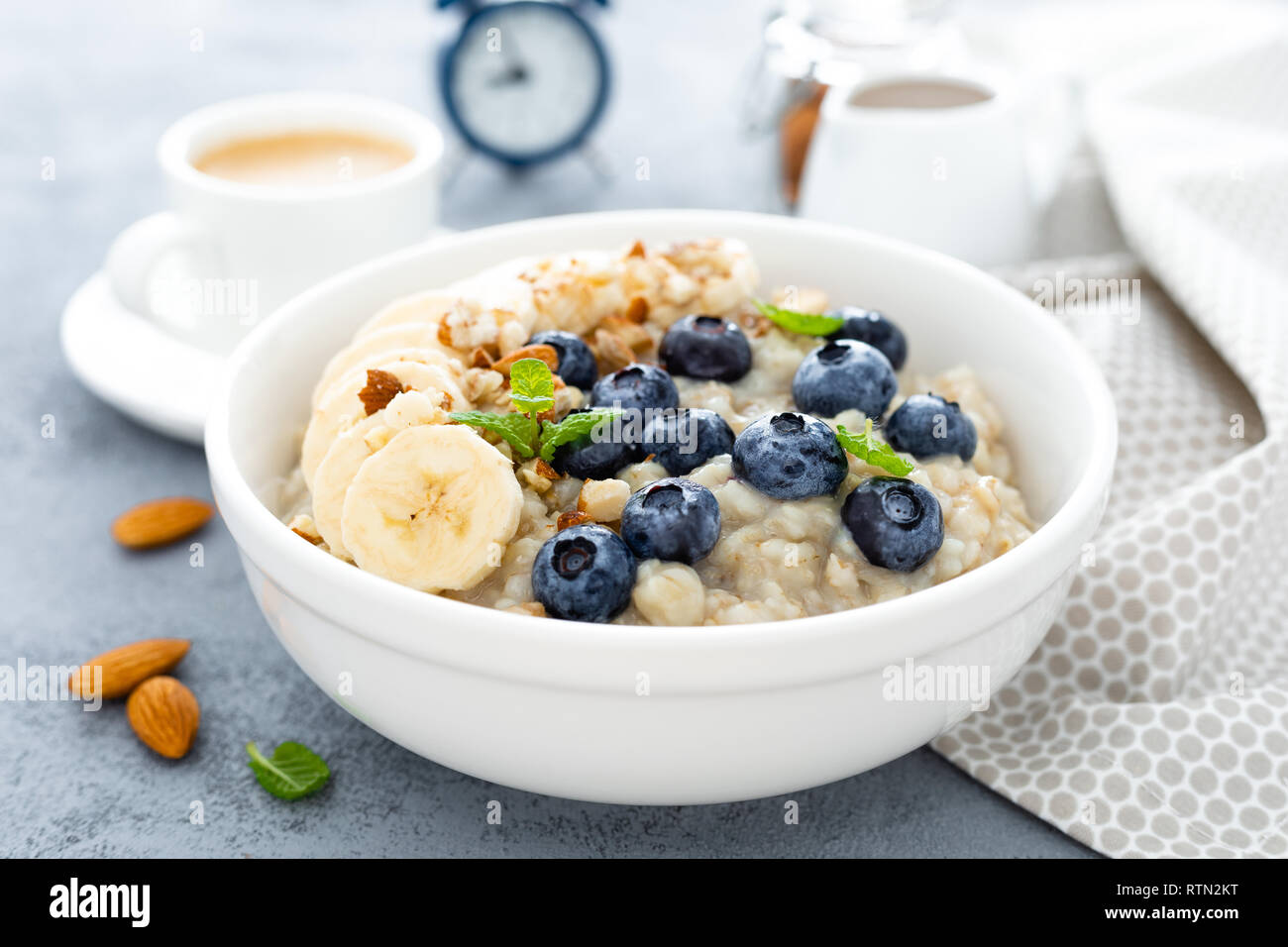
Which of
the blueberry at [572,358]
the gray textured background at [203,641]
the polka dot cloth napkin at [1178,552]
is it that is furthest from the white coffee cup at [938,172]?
the blueberry at [572,358]

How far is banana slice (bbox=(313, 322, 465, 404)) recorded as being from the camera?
152 cm

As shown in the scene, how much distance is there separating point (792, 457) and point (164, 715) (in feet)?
2.68

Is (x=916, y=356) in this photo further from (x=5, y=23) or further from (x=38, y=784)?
(x=5, y=23)

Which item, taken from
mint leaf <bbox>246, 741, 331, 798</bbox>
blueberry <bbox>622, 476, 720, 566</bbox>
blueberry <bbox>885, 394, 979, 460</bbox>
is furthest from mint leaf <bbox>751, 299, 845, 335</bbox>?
mint leaf <bbox>246, 741, 331, 798</bbox>

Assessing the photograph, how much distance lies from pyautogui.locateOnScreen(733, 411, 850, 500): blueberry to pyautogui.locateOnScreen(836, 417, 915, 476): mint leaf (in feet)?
0.05

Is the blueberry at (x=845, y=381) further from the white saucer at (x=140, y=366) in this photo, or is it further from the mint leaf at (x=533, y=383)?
the white saucer at (x=140, y=366)

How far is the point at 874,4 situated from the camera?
2.85 meters

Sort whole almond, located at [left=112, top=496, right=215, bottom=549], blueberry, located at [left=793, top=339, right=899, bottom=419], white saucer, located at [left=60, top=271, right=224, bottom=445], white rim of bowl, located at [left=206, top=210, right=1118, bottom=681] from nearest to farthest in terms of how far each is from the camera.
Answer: white rim of bowl, located at [left=206, top=210, right=1118, bottom=681] < blueberry, located at [left=793, top=339, right=899, bottom=419] < whole almond, located at [left=112, top=496, right=215, bottom=549] < white saucer, located at [left=60, top=271, right=224, bottom=445]

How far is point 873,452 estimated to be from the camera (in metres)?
1.36

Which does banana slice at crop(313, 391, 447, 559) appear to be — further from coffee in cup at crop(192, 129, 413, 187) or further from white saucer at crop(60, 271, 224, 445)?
coffee in cup at crop(192, 129, 413, 187)

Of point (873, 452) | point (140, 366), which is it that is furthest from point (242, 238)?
point (873, 452)

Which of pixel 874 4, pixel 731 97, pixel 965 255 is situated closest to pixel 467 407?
pixel 965 255

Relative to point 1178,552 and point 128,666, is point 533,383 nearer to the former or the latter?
point 128,666

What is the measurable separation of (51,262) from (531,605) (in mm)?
1902
